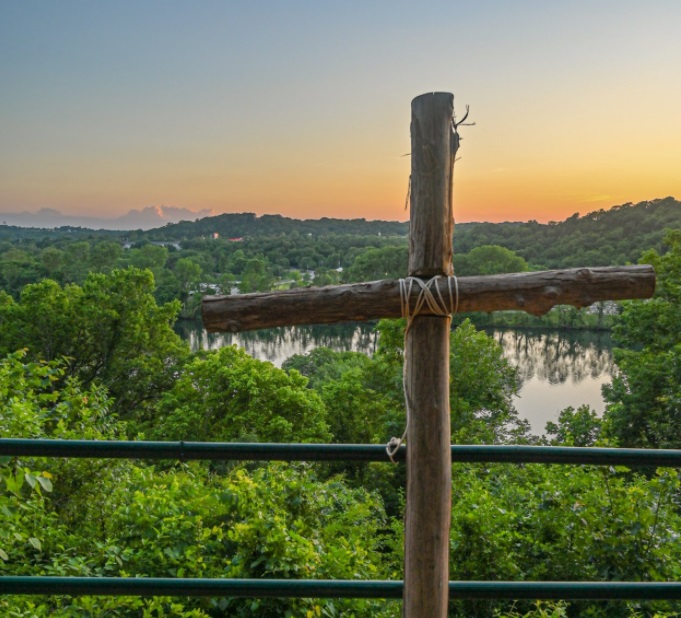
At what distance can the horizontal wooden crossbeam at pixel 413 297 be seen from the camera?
1035mm

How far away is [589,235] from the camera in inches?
779

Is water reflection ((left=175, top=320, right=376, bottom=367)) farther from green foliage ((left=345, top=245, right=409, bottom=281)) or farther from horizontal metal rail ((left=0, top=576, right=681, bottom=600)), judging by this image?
horizontal metal rail ((left=0, top=576, right=681, bottom=600))

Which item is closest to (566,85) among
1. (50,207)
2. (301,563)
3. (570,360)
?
(301,563)

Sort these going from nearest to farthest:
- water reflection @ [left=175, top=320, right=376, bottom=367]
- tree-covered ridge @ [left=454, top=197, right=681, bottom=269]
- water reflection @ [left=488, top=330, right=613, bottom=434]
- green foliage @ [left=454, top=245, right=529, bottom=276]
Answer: tree-covered ridge @ [left=454, top=197, right=681, bottom=269] < green foliage @ [left=454, top=245, right=529, bottom=276] < water reflection @ [left=488, top=330, right=613, bottom=434] < water reflection @ [left=175, top=320, right=376, bottom=367]

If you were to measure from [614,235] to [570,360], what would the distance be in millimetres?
14911

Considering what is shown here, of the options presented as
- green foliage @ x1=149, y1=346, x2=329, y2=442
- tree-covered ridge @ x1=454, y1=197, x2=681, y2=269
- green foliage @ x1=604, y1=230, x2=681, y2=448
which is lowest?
green foliage @ x1=149, y1=346, x2=329, y2=442

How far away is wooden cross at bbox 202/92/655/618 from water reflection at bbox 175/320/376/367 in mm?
35210

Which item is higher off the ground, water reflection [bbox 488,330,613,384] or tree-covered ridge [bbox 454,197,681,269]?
tree-covered ridge [bbox 454,197,681,269]

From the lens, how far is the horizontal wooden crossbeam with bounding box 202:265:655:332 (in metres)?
1.04

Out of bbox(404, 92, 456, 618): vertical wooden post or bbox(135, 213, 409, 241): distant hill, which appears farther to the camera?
bbox(135, 213, 409, 241): distant hill

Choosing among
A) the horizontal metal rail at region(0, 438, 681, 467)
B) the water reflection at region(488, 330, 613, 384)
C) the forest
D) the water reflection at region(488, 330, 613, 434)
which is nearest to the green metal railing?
the horizontal metal rail at region(0, 438, 681, 467)

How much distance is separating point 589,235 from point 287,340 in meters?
25.6

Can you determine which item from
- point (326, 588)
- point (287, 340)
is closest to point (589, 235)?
point (326, 588)

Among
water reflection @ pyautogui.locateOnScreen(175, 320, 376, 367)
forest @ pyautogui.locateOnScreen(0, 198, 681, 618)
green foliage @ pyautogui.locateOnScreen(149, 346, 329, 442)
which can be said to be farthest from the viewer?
water reflection @ pyautogui.locateOnScreen(175, 320, 376, 367)
